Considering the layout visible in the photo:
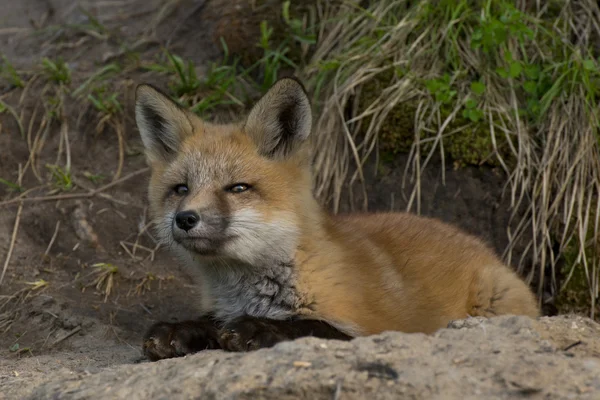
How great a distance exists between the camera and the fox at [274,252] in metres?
4.09

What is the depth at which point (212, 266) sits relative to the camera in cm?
445

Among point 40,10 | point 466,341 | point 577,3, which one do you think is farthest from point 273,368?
point 40,10

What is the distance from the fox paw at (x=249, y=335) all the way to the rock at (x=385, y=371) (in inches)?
12.0

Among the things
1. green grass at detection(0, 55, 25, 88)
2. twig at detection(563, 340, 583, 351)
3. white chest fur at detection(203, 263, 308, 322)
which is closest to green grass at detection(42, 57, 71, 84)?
green grass at detection(0, 55, 25, 88)

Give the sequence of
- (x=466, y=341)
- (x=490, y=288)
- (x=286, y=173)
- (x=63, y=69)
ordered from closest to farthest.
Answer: (x=466, y=341)
(x=286, y=173)
(x=490, y=288)
(x=63, y=69)

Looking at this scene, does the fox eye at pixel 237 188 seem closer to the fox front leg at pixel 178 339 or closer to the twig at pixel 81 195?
the fox front leg at pixel 178 339

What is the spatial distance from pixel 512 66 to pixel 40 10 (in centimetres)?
513

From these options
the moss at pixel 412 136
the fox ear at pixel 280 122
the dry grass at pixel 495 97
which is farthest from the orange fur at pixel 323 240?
the moss at pixel 412 136

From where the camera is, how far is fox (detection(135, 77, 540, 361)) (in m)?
4.09

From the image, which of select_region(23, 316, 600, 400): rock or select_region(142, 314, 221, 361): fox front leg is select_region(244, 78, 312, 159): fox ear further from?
select_region(23, 316, 600, 400): rock

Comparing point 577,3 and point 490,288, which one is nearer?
point 490,288

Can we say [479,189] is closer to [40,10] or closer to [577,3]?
[577,3]

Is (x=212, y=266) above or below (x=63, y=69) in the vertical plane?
below

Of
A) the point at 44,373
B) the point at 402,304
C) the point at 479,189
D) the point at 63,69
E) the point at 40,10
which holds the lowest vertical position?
the point at 44,373
